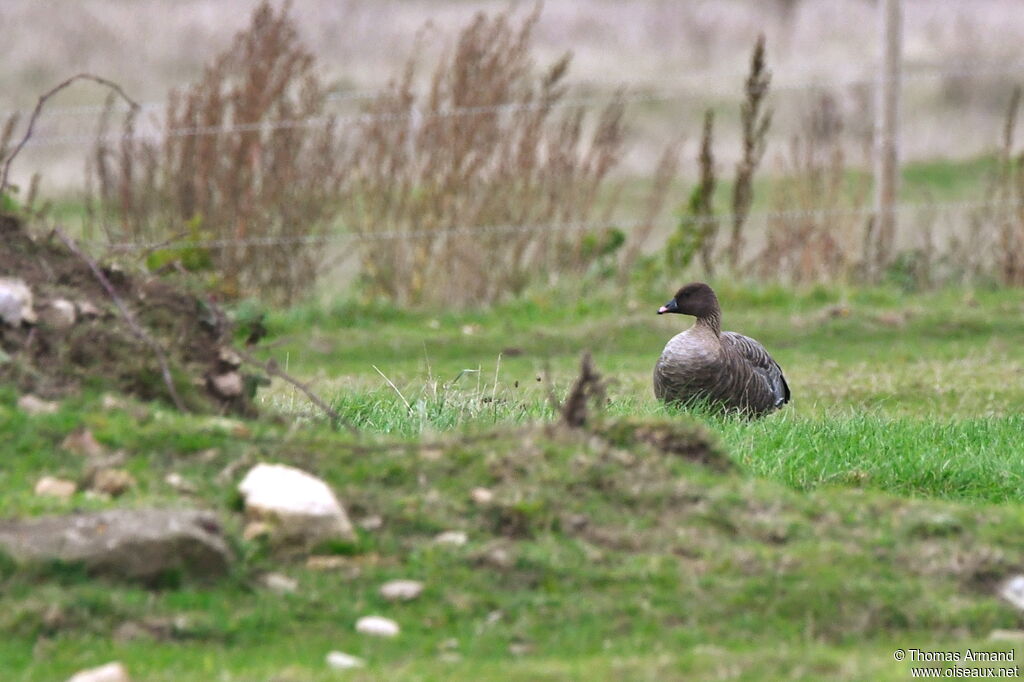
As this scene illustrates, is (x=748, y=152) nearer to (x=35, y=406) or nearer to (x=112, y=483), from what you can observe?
(x=35, y=406)

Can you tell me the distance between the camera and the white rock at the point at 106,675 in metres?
3.33

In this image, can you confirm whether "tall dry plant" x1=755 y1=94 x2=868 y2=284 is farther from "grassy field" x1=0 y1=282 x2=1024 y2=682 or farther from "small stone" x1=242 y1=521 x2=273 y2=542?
"small stone" x1=242 y1=521 x2=273 y2=542

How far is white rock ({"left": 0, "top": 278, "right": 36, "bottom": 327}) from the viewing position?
475cm

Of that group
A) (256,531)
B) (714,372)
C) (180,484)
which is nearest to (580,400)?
(256,531)

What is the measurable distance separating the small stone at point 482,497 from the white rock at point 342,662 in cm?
80

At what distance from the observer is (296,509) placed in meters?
4.06

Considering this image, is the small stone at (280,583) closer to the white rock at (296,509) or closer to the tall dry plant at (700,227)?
the white rock at (296,509)

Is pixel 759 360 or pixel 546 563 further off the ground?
pixel 759 360

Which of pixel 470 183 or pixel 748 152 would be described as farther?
pixel 748 152

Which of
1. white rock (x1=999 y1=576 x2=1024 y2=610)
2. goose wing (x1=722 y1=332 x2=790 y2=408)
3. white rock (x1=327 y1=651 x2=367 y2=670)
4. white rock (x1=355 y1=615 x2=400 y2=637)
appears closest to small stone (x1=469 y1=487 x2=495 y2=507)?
white rock (x1=355 y1=615 x2=400 y2=637)

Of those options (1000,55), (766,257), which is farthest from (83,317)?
(1000,55)

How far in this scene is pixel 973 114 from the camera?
25.0 m

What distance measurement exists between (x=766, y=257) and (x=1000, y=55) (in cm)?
1639

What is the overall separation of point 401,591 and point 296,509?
1.28ft
